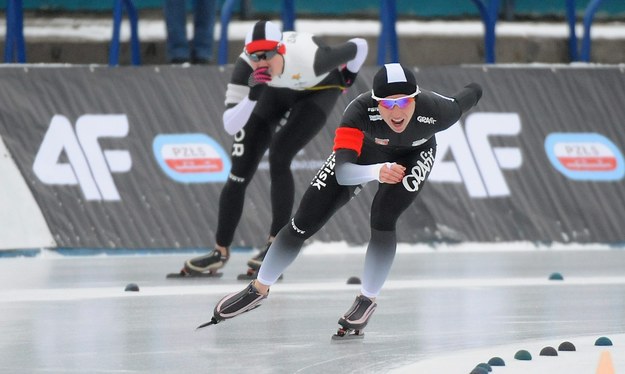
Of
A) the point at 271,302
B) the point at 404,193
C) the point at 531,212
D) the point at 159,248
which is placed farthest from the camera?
the point at 531,212

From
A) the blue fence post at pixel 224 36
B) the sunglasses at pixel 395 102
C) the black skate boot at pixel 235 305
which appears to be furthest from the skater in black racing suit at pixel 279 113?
the blue fence post at pixel 224 36

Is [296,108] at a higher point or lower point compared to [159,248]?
higher

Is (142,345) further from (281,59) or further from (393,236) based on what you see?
(281,59)

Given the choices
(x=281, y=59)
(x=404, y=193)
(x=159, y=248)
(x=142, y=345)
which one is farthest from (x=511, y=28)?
(x=142, y=345)

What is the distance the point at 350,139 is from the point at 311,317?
1.20 metres

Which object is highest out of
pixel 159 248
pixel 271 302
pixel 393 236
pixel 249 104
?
pixel 393 236

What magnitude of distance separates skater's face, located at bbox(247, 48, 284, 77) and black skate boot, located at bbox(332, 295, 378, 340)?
2.62 meters

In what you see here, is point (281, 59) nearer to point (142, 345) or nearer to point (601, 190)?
point (142, 345)

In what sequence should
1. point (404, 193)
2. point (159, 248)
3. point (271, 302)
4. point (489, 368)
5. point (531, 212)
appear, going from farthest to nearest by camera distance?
point (531, 212) < point (159, 248) < point (271, 302) < point (404, 193) < point (489, 368)

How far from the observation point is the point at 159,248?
40.5ft

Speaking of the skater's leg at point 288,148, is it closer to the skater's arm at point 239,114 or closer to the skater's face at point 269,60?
the skater's arm at point 239,114

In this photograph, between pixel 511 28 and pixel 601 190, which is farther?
pixel 511 28

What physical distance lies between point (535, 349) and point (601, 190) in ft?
23.6

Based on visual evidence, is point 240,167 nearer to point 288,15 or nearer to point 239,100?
point 239,100
